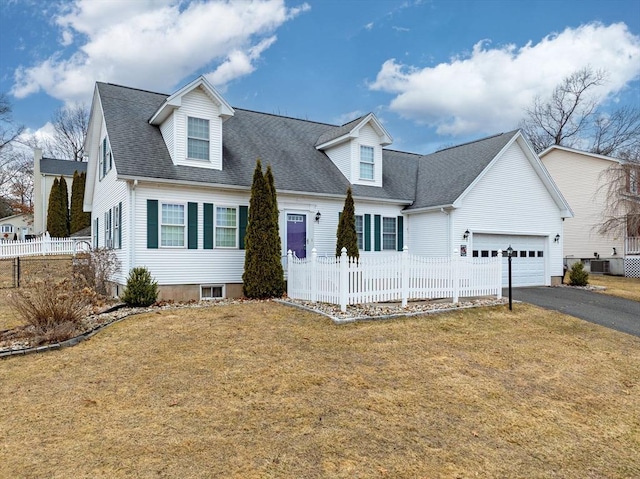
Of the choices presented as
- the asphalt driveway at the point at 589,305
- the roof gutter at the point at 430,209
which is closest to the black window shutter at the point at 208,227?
the roof gutter at the point at 430,209

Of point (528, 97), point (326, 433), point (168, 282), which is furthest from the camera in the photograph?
point (528, 97)

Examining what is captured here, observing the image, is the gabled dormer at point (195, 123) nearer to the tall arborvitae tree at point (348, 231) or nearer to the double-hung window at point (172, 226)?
the double-hung window at point (172, 226)

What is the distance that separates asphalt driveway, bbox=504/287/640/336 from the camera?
10.6 metres

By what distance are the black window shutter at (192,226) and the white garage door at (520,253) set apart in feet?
32.3

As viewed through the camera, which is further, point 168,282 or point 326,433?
point 168,282

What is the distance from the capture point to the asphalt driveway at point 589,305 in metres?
10.6

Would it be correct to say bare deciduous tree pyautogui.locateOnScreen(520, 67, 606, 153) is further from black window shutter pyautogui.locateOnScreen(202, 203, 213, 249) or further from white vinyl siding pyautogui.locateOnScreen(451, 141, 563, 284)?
black window shutter pyautogui.locateOnScreen(202, 203, 213, 249)

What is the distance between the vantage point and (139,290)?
10.9 metres

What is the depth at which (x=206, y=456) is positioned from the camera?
387cm

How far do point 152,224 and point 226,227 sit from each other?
2.16 m

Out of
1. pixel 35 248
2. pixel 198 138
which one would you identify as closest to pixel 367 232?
pixel 198 138

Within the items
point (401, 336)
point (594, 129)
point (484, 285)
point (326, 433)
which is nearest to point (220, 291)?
point (401, 336)

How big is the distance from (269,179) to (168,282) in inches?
163

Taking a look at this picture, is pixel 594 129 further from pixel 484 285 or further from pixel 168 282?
pixel 168 282
